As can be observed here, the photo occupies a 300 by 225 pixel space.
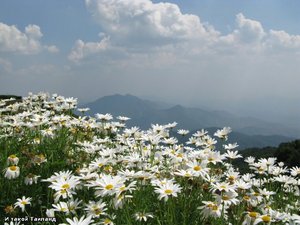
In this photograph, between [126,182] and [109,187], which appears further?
[126,182]

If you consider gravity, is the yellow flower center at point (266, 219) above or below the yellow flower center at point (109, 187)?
below

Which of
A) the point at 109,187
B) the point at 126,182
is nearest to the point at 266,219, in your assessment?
the point at 109,187

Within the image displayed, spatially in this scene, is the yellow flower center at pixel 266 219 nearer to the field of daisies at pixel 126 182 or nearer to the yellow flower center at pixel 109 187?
the field of daisies at pixel 126 182

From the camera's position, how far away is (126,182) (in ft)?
17.4

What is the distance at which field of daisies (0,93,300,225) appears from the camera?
13.9ft

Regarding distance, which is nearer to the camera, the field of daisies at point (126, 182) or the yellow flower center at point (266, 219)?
the yellow flower center at point (266, 219)

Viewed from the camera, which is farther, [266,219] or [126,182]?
[126,182]

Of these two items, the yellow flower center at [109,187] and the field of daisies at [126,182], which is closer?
the yellow flower center at [109,187]

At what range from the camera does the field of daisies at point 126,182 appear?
13.9 ft

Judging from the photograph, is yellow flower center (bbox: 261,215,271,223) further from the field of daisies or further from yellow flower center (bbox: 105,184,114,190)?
yellow flower center (bbox: 105,184,114,190)

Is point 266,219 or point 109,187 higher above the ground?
point 109,187

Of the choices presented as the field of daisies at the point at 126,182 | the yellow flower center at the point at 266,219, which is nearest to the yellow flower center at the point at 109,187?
the field of daisies at the point at 126,182

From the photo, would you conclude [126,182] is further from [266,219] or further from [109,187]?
[266,219]

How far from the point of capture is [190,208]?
4.77 metres
